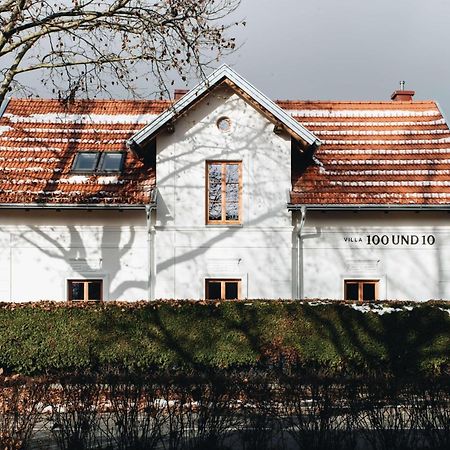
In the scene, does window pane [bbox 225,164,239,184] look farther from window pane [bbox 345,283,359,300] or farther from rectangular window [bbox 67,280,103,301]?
rectangular window [bbox 67,280,103,301]

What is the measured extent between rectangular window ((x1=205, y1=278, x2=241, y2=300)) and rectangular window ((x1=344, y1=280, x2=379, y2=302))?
289 cm

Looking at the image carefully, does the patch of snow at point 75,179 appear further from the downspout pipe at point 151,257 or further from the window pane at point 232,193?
the window pane at point 232,193

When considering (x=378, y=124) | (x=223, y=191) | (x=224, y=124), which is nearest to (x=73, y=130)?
(x=224, y=124)

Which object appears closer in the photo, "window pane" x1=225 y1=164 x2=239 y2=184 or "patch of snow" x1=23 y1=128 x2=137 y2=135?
"window pane" x1=225 y1=164 x2=239 y2=184

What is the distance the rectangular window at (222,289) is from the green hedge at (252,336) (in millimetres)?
3527

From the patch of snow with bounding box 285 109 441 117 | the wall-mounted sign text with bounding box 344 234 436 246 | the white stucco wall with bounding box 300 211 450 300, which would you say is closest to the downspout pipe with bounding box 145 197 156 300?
the white stucco wall with bounding box 300 211 450 300

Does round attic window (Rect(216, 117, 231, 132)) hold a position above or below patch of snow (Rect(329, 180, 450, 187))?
above

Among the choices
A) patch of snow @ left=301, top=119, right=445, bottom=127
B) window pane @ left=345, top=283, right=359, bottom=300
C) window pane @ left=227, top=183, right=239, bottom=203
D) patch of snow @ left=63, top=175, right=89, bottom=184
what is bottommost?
window pane @ left=345, top=283, right=359, bottom=300

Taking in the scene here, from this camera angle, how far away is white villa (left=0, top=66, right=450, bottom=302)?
17.3m

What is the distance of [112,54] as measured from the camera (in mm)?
14094

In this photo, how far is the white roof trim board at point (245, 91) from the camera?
1694 centimetres

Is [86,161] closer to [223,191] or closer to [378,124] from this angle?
[223,191]

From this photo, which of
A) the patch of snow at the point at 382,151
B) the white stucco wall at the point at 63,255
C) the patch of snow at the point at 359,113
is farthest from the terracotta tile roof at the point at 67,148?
the patch of snow at the point at 382,151

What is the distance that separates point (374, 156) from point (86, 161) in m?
7.88
